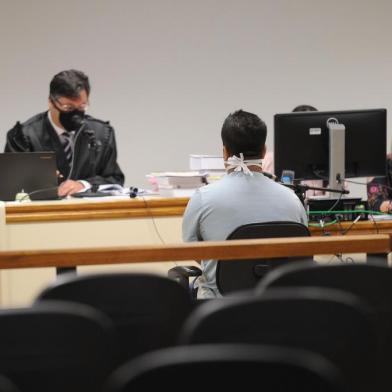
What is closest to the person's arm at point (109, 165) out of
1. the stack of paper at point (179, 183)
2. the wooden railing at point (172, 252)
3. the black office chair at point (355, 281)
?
the stack of paper at point (179, 183)

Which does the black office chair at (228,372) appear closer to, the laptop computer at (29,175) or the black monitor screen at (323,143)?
the black monitor screen at (323,143)

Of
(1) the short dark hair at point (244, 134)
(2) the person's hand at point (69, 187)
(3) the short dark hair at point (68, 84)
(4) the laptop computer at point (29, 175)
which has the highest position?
(3) the short dark hair at point (68, 84)

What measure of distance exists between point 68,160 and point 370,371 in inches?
153

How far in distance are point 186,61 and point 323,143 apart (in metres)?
3.08

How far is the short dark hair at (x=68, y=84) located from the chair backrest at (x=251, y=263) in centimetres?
240

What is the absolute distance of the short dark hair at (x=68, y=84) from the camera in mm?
5609

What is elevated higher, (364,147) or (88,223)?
(364,147)

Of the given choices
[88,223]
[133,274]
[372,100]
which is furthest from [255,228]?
[372,100]

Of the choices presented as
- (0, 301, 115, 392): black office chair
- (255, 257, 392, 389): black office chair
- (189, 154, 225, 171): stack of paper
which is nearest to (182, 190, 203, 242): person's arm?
(255, 257, 392, 389): black office chair

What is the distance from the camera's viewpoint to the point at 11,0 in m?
7.25

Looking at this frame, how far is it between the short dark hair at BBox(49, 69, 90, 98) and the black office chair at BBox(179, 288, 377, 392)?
3840 mm

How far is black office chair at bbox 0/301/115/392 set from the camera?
1.82 metres

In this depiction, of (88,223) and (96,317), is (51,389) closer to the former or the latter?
(96,317)

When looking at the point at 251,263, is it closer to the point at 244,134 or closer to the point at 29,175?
the point at 244,134
